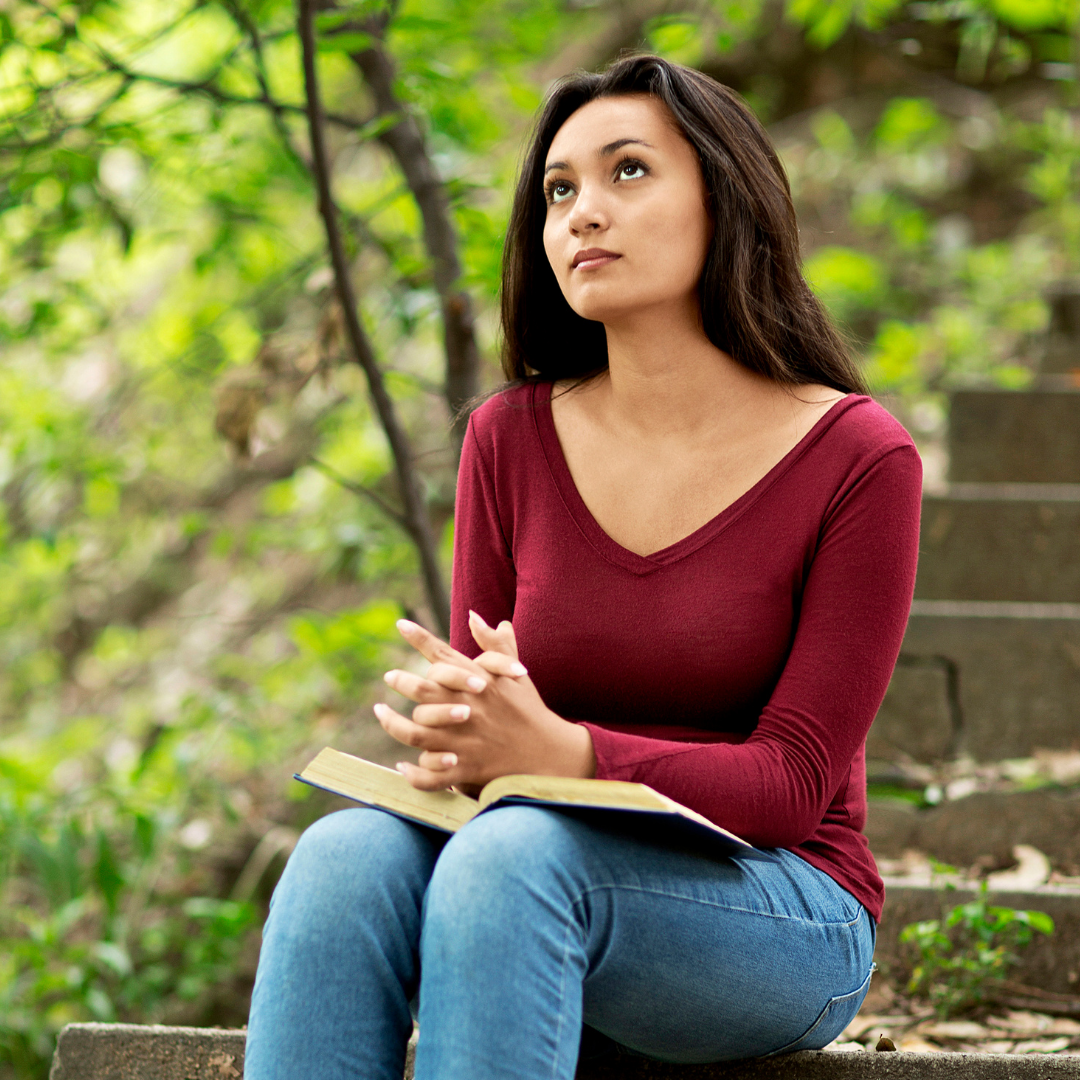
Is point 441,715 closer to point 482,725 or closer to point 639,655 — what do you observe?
point 482,725

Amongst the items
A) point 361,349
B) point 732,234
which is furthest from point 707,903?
point 361,349

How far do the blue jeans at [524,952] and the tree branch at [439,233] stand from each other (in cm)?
106

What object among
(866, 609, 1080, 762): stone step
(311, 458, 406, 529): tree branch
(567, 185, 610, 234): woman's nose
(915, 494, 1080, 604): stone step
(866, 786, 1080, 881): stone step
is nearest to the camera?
(567, 185, 610, 234): woman's nose

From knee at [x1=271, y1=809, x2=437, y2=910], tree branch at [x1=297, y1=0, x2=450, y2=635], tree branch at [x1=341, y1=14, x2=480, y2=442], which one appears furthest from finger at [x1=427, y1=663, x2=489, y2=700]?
tree branch at [x1=341, y1=14, x2=480, y2=442]

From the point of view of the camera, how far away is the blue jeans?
1.10m

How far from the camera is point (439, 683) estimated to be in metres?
1.22

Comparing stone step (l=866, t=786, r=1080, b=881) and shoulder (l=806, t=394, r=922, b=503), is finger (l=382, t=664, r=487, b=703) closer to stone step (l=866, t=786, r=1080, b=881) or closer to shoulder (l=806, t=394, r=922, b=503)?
shoulder (l=806, t=394, r=922, b=503)

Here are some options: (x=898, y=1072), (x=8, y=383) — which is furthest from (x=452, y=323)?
(x=8, y=383)

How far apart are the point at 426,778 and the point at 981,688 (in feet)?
5.11

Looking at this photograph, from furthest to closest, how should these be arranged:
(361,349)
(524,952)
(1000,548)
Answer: (1000,548), (361,349), (524,952)

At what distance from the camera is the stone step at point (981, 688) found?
2.39m

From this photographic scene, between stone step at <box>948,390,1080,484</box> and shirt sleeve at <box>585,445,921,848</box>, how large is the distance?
1.80 m

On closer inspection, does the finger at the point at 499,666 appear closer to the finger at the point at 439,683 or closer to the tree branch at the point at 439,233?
the finger at the point at 439,683

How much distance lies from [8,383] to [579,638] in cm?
283
